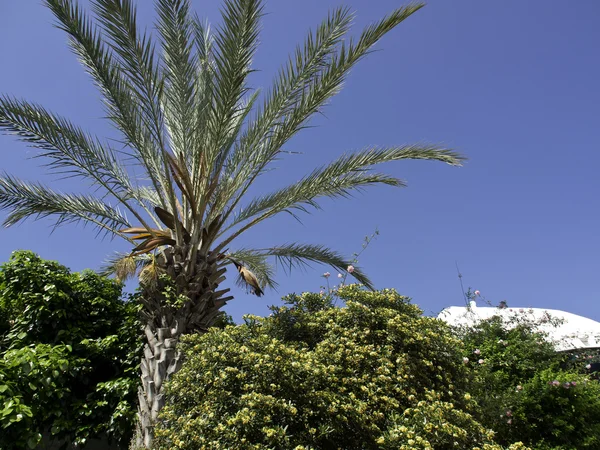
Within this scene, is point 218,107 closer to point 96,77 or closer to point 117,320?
point 96,77

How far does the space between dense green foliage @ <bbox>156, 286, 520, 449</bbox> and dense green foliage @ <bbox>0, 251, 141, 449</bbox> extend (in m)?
1.72

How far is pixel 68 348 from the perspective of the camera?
19.2 ft

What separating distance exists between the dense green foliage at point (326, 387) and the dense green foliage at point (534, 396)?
137 centimetres

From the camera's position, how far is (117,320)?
762cm

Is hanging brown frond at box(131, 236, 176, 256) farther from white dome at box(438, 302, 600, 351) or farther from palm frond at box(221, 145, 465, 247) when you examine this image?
white dome at box(438, 302, 600, 351)

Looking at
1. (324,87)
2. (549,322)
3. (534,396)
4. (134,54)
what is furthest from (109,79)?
(549,322)

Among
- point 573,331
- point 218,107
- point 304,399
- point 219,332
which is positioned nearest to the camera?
point 304,399

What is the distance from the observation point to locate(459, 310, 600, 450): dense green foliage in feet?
22.9

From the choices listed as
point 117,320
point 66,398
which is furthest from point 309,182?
point 66,398

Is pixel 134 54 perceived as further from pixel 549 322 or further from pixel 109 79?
pixel 549 322

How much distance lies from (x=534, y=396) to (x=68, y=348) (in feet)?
27.0

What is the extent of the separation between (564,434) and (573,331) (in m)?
4.96

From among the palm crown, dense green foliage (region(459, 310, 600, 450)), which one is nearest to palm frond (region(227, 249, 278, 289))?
the palm crown

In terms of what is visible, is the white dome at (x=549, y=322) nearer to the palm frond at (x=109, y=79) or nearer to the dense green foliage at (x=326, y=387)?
the dense green foliage at (x=326, y=387)
